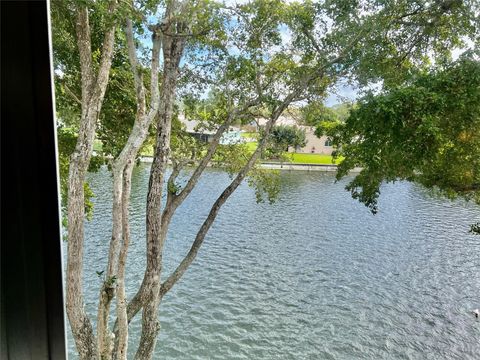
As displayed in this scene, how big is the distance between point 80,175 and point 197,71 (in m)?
1.50

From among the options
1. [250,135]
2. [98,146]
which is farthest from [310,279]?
[98,146]

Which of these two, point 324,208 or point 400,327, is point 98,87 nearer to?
point 400,327

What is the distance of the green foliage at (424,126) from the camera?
2.21 m

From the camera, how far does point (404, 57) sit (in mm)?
2850

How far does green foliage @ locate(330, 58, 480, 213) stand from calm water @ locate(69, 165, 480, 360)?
2320 mm

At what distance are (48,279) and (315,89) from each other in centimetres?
297

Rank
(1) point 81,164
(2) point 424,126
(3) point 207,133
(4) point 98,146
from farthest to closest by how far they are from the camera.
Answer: (3) point 207,133 → (4) point 98,146 → (2) point 424,126 → (1) point 81,164

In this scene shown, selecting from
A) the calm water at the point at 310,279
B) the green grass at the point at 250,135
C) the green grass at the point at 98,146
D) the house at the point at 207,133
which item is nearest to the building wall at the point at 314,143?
the green grass at the point at 250,135

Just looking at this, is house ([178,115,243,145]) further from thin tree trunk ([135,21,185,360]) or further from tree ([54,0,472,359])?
thin tree trunk ([135,21,185,360])

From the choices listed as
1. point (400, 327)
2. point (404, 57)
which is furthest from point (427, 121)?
point (400, 327)

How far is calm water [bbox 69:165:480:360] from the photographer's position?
4.44m

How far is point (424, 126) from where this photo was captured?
2.14 m

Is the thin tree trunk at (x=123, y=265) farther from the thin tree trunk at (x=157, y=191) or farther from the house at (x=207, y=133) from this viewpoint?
Result: the house at (x=207, y=133)

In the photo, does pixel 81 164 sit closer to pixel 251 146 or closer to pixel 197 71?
pixel 197 71
